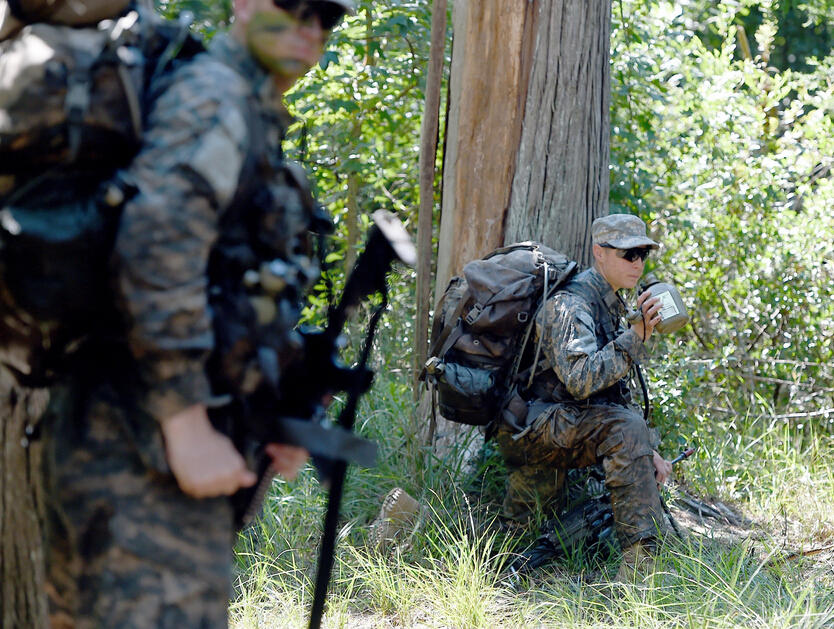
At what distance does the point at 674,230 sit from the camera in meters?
6.85

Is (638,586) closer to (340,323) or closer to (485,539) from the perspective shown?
(485,539)

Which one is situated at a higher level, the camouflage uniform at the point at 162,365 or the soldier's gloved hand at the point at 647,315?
the camouflage uniform at the point at 162,365

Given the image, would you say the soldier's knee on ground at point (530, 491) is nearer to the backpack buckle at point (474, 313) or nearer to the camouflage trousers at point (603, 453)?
the camouflage trousers at point (603, 453)

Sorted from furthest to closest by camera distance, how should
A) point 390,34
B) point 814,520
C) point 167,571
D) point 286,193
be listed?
point 390,34 → point 814,520 → point 286,193 → point 167,571

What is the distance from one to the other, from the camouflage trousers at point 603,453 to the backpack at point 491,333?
200 mm

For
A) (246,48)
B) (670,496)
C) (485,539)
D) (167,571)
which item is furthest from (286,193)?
(670,496)

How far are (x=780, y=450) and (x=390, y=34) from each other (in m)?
3.72

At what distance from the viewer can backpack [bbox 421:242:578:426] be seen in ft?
14.9

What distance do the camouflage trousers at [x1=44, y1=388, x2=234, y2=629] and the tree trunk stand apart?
276 millimetres

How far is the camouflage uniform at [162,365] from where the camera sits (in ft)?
5.67

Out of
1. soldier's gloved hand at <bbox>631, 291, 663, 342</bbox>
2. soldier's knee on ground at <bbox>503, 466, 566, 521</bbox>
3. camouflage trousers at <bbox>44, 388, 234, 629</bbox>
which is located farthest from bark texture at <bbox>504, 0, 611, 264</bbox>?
camouflage trousers at <bbox>44, 388, 234, 629</bbox>

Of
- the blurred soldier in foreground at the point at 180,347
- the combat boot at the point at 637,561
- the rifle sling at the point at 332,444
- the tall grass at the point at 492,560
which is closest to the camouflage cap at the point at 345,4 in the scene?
the blurred soldier in foreground at the point at 180,347

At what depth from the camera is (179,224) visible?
1725mm

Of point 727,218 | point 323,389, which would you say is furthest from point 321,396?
point 727,218
